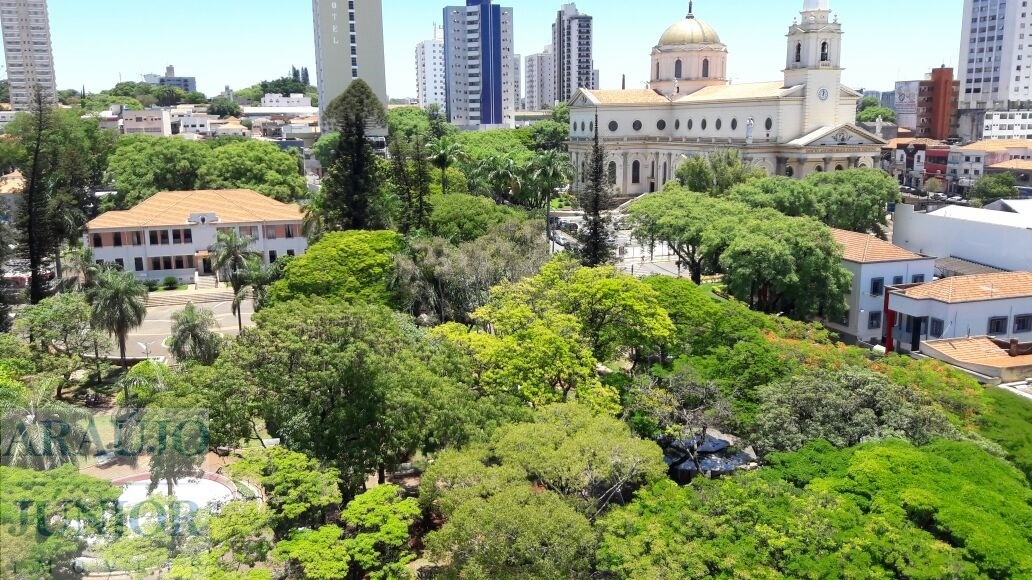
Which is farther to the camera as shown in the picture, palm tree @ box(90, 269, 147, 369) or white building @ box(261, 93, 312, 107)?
white building @ box(261, 93, 312, 107)

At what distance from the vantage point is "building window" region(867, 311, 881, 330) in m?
37.5

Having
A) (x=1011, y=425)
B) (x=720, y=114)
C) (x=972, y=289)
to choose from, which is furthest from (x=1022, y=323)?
(x=720, y=114)

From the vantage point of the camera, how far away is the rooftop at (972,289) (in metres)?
33.9

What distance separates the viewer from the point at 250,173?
60625mm

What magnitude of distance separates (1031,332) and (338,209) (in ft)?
105

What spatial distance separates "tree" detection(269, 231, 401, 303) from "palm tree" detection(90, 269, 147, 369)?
4933 millimetres

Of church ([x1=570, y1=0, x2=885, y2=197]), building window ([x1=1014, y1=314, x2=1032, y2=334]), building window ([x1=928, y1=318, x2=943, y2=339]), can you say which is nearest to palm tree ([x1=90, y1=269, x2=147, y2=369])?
building window ([x1=928, y1=318, x2=943, y2=339])

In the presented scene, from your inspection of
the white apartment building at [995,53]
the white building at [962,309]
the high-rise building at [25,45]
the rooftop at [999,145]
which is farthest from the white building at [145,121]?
the white apartment building at [995,53]

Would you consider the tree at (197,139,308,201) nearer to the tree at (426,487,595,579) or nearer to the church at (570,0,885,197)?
the church at (570,0,885,197)

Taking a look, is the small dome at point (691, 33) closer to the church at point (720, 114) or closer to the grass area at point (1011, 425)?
the church at point (720, 114)

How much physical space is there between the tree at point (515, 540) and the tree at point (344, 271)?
16408 mm

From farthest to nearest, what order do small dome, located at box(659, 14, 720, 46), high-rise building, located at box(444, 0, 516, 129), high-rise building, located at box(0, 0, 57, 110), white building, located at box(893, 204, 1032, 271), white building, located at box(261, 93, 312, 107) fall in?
white building, located at box(261, 93, 312, 107), high-rise building, located at box(0, 0, 57, 110), high-rise building, located at box(444, 0, 516, 129), small dome, located at box(659, 14, 720, 46), white building, located at box(893, 204, 1032, 271)

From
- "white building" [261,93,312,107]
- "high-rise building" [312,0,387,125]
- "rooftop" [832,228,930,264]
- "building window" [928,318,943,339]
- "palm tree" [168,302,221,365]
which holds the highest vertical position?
"high-rise building" [312,0,387,125]

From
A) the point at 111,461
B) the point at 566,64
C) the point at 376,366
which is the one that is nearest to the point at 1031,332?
the point at 376,366
